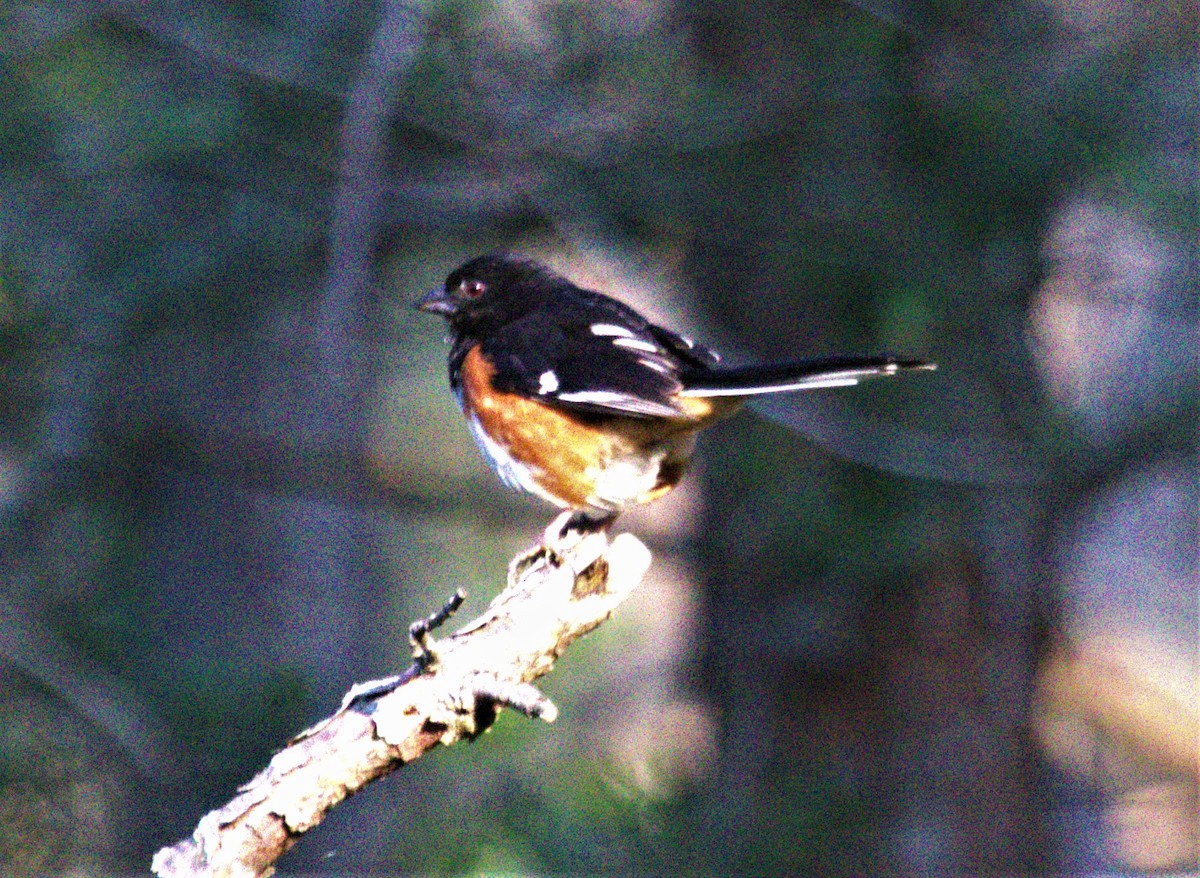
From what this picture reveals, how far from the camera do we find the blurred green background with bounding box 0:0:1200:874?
494 cm

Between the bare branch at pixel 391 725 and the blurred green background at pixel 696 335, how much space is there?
1.73m

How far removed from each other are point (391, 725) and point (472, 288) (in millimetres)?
2068

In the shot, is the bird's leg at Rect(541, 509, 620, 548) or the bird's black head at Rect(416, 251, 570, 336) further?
the bird's black head at Rect(416, 251, 570, 336)

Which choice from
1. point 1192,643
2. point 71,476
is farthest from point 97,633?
point 1192,643

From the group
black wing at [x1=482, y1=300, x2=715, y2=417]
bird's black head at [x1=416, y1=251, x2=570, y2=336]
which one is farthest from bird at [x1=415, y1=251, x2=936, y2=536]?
bird's black head at [x1=416, y1=251, x2=570, y2=336]

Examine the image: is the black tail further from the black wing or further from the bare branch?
the bare branch

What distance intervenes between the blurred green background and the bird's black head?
27 centimetres

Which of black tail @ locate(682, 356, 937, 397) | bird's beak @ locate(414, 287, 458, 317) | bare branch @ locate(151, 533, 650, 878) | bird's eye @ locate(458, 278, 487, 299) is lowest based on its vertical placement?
bare branch @ locate(151, 533, 650, 878)

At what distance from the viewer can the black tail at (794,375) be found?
2.96 metres

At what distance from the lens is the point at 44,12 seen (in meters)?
4.91

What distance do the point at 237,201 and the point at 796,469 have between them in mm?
2145

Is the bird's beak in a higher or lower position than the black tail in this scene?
higher

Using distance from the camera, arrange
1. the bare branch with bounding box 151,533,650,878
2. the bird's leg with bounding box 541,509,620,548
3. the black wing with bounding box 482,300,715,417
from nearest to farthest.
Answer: the bare branch with bounding box 151,533,650,878 < the black wing with bounding box 482,300,715,417 < the bird's leg with bounding box 541,509,620,548

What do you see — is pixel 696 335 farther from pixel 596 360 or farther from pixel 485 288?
pixel 596 360
